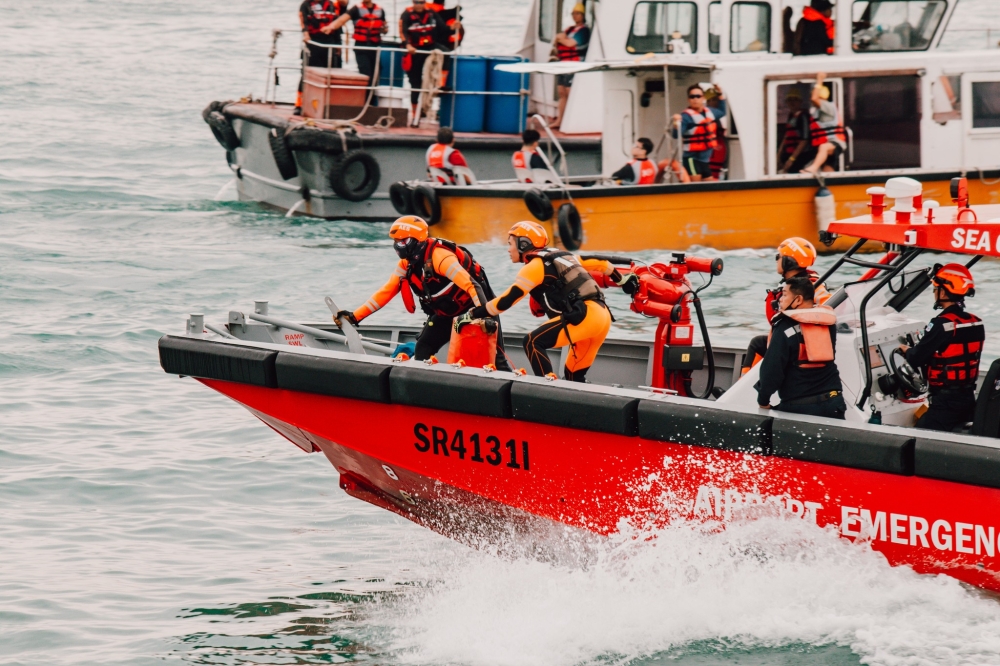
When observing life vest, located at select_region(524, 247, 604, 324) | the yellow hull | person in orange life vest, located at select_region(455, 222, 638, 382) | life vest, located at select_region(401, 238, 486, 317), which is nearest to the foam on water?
person in orange life vest, located at select_region(455, 222, 638, 382)

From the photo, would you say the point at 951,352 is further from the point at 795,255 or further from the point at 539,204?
the point at 539,204

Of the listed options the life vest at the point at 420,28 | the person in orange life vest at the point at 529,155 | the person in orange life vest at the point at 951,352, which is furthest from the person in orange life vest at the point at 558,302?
the life vest at the point at 420,28

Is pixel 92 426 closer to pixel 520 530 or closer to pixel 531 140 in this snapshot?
pixel 520 530

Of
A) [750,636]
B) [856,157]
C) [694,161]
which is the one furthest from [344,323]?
[856,157]

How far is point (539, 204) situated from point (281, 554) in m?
6.81

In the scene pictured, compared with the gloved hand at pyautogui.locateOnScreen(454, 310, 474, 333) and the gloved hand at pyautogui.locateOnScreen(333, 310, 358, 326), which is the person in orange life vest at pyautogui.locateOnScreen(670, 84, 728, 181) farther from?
the gloved hand at pyautogui.locateOnScreen(454, 310, 474, 333)

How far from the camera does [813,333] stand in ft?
18.3

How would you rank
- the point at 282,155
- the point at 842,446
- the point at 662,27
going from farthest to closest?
1. the point at 282,155
2. the point at 662,27
3. the point at 842,446

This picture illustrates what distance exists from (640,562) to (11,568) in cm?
327

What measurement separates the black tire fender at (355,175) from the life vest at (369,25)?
241 cm

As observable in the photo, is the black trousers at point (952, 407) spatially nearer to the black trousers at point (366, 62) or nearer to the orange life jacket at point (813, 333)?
the orange life jacket at point (813, 333)

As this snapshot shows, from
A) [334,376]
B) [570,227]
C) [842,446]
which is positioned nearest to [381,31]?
[570,227]

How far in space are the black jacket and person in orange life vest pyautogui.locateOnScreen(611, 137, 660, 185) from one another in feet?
26.6

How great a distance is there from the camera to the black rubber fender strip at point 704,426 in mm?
5602
